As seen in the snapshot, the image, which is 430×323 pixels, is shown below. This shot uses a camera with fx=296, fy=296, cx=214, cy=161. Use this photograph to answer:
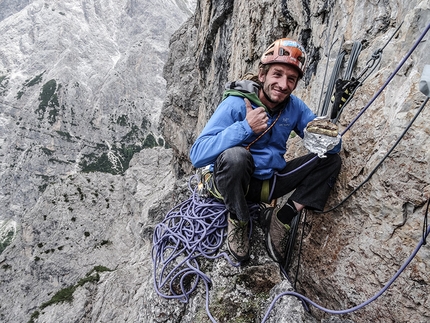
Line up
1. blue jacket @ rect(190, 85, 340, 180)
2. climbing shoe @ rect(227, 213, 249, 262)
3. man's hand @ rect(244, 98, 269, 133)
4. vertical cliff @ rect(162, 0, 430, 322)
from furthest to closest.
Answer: climbing shoe @ rect(227, 213, 249, 262) → blue jacket @ rect(190, 85, 340, 180) → man's hand @ rect(244, 98, 269, 133) → vertical cliff @ rect(162, 0, 430, 322)

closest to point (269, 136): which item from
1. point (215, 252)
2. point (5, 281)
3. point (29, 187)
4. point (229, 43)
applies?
point (215, 252)

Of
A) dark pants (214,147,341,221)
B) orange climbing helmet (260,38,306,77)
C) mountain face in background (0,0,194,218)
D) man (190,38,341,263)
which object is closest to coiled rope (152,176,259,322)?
man (190,38,341,263)

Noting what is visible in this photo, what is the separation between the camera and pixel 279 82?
12.8 ft

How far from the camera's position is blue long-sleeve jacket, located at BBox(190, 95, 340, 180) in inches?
140

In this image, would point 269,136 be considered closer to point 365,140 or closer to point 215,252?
point 365,140

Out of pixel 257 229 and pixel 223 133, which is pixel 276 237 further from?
pixel 223 133

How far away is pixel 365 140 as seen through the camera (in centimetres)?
379

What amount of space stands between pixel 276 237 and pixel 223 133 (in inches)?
71.4

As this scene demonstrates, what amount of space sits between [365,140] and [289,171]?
1040 millimetres

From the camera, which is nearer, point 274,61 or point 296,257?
point 274,61

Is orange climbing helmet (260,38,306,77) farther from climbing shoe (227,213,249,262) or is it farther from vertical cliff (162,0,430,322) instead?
climbing shoe (227,213,249,262)

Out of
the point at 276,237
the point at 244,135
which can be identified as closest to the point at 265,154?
the point at 244,135

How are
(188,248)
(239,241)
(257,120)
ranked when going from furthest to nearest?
1. (188,248)
2. (239,241)
3. (257,120)

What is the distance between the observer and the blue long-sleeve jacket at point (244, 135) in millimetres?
3568
